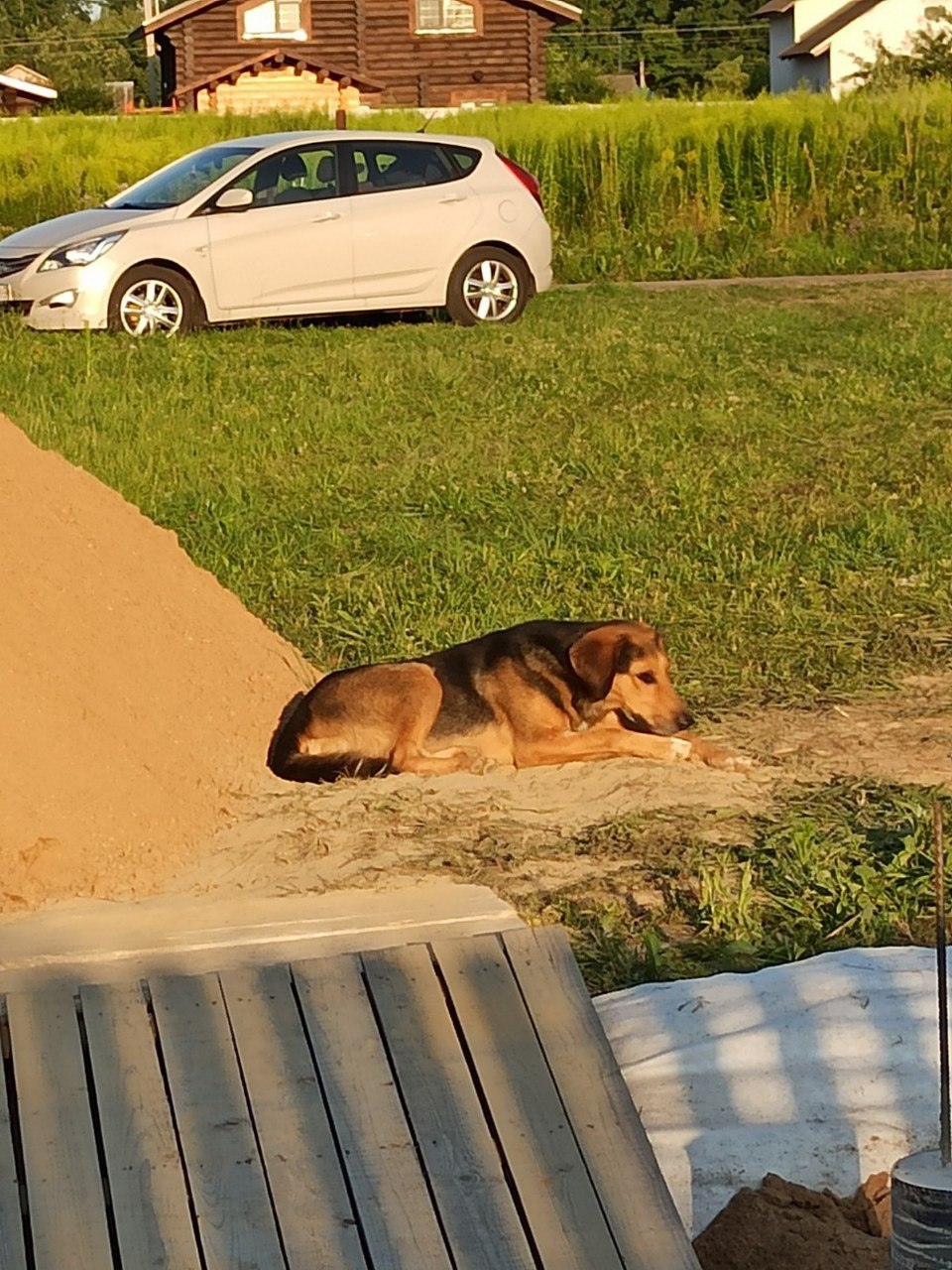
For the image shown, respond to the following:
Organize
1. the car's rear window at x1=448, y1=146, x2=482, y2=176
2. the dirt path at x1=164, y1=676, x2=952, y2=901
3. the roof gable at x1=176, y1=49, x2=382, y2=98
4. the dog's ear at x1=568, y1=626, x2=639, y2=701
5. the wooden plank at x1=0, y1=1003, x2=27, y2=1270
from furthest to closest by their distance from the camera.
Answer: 1. the roof gable at x1=176, y1=49, x2=382, y2=98
2. the car's rear window at x1=448, y1=146, x2=482, y2=176
3. the dog's ear at x1=568, y1=626, x2=639, y2=701
4. the dirt path at x1=164, y1=676, x2=952, y2=901
5. the wooden plank at x1=0, y1=1003, x2=27, y2=1270

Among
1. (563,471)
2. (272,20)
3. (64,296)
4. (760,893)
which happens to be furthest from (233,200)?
(272,20)

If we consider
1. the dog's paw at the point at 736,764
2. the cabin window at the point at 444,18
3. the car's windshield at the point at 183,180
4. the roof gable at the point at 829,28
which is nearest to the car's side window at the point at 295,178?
the car's windshield at the point at 183,180

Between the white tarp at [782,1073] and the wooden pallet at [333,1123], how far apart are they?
0.13 meters

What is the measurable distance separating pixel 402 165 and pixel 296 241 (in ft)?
4.50

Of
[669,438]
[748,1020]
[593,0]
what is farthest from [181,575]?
[593,0]

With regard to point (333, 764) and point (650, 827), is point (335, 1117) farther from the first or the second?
point (333, 764)

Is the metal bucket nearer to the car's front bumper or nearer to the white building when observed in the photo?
the car's front bumper

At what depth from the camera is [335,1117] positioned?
3.59 m

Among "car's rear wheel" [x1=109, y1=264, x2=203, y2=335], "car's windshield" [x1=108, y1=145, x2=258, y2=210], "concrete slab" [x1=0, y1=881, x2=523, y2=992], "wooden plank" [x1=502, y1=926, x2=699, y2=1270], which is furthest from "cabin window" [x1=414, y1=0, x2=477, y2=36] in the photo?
"wooden plank" [x1=502, y1=926, x2=699, y2=1270]

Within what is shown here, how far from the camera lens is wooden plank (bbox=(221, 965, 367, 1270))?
328 centimetres

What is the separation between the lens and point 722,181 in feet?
74.5

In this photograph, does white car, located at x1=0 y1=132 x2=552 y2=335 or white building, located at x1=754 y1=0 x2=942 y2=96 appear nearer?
white car, located at x1=0 y1=132 x2=552 y2=335

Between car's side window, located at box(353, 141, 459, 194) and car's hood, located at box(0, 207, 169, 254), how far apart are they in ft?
6.30

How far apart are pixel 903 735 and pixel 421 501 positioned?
4367 millimetres
